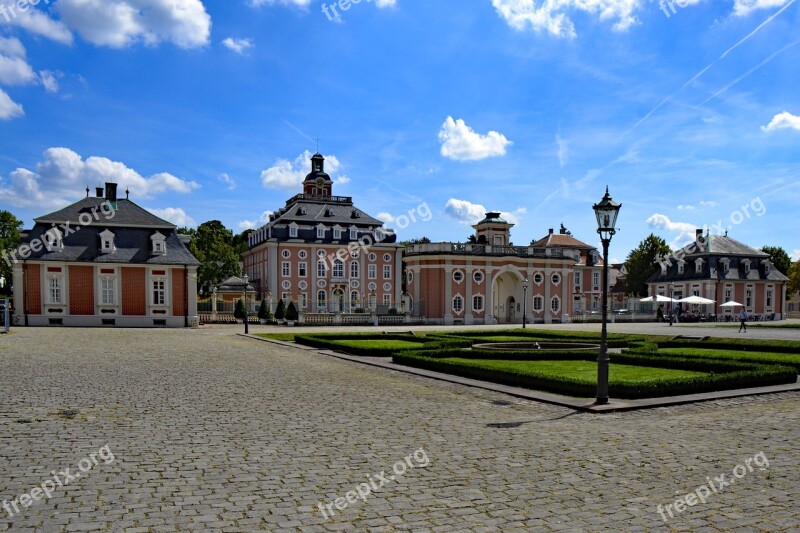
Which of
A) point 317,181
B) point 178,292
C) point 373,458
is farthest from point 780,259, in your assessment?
point 373,458

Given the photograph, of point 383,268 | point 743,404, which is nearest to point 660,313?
point 383,268

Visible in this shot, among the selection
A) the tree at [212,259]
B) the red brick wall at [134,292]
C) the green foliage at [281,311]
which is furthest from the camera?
the tree at [212,259]

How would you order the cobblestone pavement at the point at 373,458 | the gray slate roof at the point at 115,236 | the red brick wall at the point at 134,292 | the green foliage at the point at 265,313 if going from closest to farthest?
1. the cobblestone pavement at the point at 373,458
2. the gray slate roof at the point at 115,236
3. the red brick wall at the point at 134,292
4. the green foliage at the point at 265,313

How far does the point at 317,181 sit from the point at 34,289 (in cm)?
4346

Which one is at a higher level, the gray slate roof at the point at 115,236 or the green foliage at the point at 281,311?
the gray slate roof at the point at 115,236

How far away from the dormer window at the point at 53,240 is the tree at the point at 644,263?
241 ft

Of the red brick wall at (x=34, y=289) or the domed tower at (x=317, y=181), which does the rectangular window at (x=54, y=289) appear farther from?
the domed tower at (x=317, y=181)

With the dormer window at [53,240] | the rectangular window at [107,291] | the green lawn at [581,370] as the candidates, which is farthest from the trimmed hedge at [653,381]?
the dormer window at [53,240]

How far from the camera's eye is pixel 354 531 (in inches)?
237

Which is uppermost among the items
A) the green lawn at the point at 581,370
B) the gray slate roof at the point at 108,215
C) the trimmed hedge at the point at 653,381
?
the gray slate roof at the point at 108,215

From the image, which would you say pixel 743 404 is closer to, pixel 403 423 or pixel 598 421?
pixel 598 421

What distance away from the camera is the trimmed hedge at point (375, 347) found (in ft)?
81.1

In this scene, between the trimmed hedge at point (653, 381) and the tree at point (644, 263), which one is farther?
the tree at point (644, 263)

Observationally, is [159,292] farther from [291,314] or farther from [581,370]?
[581,370]
